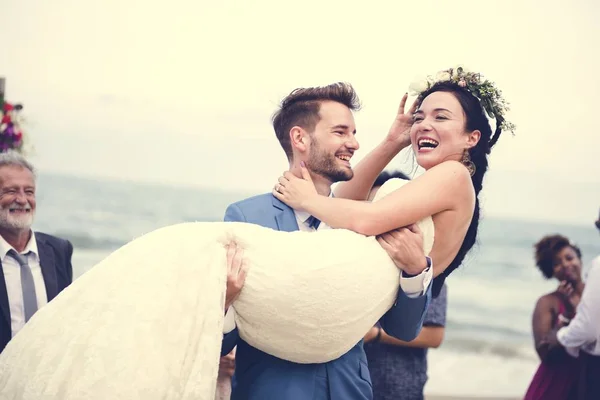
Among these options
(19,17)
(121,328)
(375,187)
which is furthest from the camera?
(19,17)

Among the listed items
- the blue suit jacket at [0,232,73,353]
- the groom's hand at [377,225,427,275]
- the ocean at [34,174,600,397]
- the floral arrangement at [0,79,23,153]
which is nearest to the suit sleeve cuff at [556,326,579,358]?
the groom's hand at [377,225,427,275]

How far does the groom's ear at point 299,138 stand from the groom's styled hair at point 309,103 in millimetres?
18

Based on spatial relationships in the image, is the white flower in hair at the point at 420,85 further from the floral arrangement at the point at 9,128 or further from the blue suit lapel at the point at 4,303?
the floral arrangement at the point at 9,128

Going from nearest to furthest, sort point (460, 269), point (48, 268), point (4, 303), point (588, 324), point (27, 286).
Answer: point (4, 303)
point (27, 286)
point (48, 268)
point (588, 324)
point (460, 269)

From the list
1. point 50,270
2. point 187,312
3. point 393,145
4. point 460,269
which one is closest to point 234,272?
point 187,312

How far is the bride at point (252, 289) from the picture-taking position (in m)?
1.86

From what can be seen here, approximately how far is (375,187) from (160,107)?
274 inches

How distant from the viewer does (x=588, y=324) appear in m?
3.80

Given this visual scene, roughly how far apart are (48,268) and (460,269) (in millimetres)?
8046

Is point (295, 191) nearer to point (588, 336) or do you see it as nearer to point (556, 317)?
point (588, 336)

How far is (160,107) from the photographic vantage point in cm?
970

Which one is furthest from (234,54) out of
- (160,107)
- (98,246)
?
(98,246)

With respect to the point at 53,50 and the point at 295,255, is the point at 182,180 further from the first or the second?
the point at 295,255

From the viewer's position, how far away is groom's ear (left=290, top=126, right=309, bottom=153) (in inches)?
99.5
